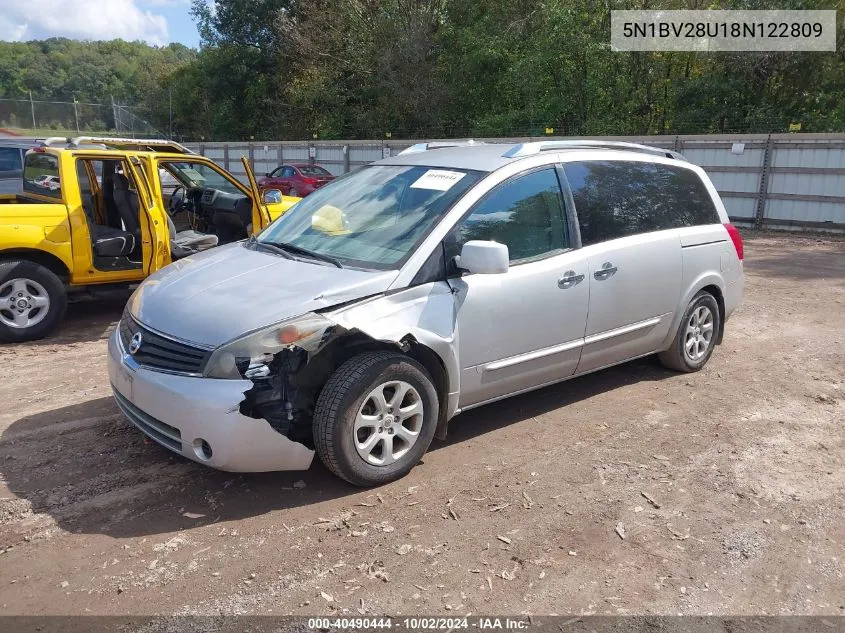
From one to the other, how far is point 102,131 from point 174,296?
43.3 m

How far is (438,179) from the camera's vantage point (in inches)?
179

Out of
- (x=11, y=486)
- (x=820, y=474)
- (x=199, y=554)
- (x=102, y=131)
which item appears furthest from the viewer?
(x=102, y=131)

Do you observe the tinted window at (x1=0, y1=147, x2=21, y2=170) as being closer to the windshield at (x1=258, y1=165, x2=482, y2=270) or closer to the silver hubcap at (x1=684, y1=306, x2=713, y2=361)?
the windshield at (x1=258, y1=165, x2=482, y2=270)

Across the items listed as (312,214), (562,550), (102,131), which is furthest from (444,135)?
(562,550)

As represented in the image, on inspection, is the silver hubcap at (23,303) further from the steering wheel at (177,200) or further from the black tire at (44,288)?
the steering wheel at (177,200)

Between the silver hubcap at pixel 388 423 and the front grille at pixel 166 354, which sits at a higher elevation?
the front grille at pixel 166 354

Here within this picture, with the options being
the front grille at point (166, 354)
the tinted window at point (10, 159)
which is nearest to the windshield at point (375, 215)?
the front grille at point (166, 354)

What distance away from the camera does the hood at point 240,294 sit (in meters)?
3.64

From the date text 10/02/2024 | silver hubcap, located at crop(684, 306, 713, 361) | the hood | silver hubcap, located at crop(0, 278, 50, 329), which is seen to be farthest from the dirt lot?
silver hubcap, located at crop(0, 278, 50, 329)

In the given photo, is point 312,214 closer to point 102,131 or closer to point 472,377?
point 472,377

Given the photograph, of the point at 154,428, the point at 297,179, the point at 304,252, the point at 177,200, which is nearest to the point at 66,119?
the point at 297,179

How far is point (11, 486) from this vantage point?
3885 mm

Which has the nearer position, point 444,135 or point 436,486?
point 436,486

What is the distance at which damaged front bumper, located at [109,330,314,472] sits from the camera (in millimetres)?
3469
